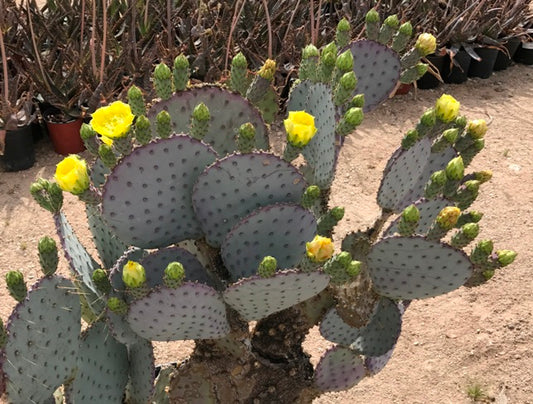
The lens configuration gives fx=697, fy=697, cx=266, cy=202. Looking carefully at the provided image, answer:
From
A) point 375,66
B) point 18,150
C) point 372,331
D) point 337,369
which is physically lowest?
point 18,150

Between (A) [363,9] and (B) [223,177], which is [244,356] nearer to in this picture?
(B) [223,177]

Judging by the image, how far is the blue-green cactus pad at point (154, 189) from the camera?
1162mm

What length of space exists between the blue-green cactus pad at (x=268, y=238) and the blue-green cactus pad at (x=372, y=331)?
0.31m

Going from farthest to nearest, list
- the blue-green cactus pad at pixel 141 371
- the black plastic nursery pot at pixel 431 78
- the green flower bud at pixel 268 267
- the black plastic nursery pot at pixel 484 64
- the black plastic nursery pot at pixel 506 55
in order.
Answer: the black plastic nursery pot at pixel 506 55
the black plastic nursery pot at pixel 484 64
the black plastic nursery pot at pixel 431 78
the blue-green cactus pad at pixel 141 371
the green flower bud at pixel 268 267

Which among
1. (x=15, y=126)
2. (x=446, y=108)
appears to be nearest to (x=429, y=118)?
(x=446, y=108)

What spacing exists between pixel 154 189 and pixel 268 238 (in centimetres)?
23

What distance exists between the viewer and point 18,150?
338 cm

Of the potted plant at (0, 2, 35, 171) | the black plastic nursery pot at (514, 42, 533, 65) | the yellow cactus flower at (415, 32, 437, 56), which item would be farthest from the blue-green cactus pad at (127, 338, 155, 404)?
the black plastic nursery pot at (514, 42, 533, 65)

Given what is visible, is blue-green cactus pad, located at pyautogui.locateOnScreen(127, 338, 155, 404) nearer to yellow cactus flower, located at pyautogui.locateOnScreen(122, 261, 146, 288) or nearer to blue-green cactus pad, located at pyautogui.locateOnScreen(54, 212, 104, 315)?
blue-green cactus pad, located at pyautogui.locateOnScreen(54, 212, 104, 315)

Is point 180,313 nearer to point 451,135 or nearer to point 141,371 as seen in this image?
point 141,371

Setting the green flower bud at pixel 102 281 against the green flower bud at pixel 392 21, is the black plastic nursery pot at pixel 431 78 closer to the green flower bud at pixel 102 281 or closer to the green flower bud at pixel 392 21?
the green flower bud at pixel 392 21

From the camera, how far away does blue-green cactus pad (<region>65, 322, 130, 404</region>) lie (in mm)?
1367

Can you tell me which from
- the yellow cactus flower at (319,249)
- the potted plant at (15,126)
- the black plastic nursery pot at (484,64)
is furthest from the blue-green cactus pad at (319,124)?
the black plastic nursery pot at (484,64)

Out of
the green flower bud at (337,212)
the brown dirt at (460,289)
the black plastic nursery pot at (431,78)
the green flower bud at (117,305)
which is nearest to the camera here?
the green flower bud at (117,305)
